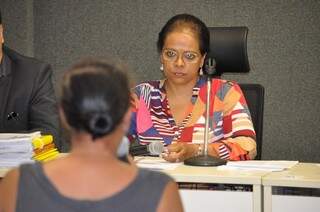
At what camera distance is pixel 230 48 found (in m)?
2.59

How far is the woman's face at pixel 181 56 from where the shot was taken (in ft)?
8.42

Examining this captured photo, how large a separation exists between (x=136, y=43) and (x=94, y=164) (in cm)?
269

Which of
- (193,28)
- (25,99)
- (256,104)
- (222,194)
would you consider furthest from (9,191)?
(256,104)

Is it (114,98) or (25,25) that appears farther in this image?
(25,25)

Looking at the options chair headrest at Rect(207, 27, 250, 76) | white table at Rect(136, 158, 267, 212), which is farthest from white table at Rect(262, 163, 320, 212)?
chair headrest at Rect(207, 27, 250, 76)

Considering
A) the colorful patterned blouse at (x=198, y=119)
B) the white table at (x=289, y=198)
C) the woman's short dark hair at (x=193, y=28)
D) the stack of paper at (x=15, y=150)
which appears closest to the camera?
the white table at (x=289, y=198)

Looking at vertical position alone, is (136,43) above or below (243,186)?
above

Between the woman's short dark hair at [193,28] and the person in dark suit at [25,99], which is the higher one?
the woman's short dark hair at [193,28]

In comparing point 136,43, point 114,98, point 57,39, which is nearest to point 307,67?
point 136,43

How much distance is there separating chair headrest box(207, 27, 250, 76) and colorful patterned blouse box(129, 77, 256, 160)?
0.08 metres

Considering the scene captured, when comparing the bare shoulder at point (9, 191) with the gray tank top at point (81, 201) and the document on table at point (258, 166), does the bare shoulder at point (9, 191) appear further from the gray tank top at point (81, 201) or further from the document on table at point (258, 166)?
the document on table at point (258, 166)

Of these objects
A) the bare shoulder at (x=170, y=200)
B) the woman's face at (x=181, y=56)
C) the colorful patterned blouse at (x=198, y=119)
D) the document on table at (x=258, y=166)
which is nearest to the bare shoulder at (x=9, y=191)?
the bare shoulder at (x=170, y=200)

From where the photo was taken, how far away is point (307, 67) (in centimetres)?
352

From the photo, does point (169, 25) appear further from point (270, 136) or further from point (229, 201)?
point (270, 136)
